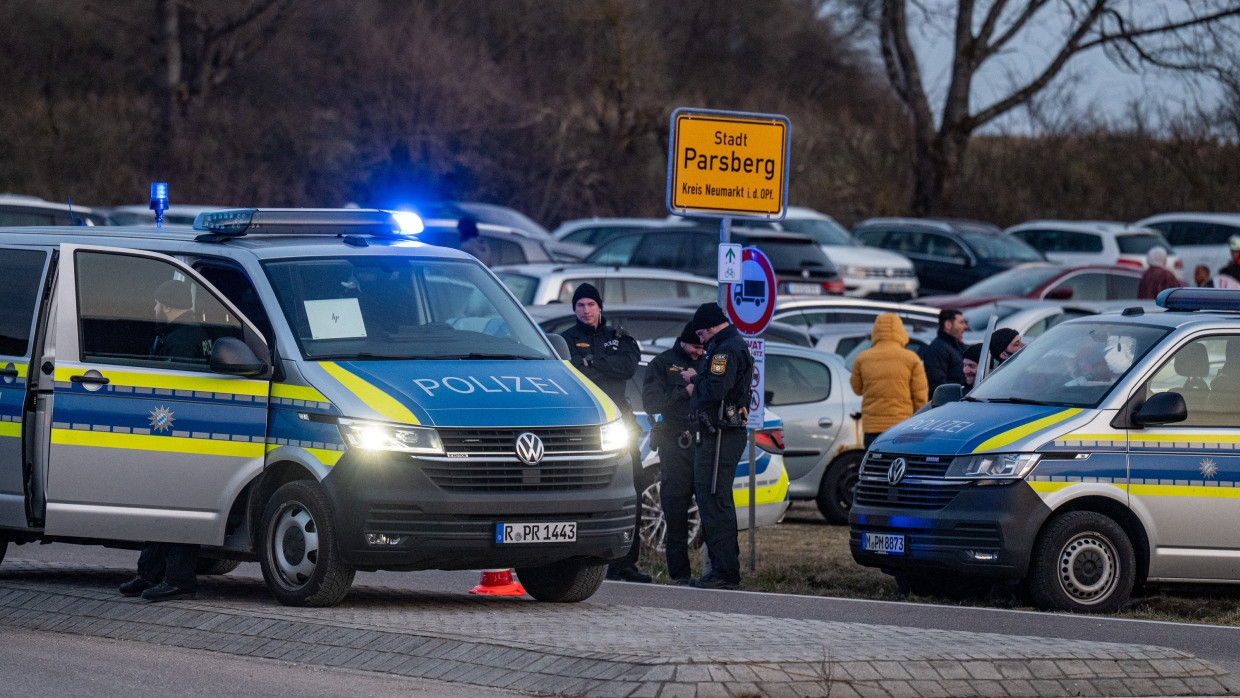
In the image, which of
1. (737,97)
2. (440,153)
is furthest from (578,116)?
(737,97)

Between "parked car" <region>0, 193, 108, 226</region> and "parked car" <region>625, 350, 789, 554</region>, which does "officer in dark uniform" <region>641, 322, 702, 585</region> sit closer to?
"parked car" <region>625, 350, 789, 554</region>

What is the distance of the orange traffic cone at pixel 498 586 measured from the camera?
11.5 m

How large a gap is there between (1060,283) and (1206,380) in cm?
1684

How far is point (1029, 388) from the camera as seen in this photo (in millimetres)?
12781

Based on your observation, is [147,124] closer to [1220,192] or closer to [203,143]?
[203,143]

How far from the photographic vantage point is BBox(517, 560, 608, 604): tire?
35.8 feet

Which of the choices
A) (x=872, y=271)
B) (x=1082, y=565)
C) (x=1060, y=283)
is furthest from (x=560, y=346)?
(x=872, y=271)

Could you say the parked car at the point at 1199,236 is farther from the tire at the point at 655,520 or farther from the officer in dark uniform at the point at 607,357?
the officer in dark uniform at the point at 607,357

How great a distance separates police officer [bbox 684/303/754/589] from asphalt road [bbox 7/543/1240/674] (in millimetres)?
360

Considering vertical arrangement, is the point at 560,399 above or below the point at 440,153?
below

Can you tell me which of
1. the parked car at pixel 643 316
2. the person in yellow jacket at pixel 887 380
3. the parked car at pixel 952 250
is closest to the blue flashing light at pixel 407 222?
the parked car at pixel 643 316

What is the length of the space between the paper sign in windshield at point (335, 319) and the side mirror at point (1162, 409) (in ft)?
15.4

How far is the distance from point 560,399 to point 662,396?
10.6 feet

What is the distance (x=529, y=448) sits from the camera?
393 inches
